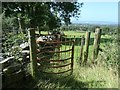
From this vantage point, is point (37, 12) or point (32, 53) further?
point (37, 12)

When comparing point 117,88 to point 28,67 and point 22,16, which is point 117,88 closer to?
point 28,67

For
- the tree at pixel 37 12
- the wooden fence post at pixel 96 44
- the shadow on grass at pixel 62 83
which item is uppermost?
the tree at pixel 37 12

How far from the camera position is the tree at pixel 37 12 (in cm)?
2935

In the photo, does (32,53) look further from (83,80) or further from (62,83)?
(83,80)

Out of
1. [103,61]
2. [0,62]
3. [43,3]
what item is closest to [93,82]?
[103,61]

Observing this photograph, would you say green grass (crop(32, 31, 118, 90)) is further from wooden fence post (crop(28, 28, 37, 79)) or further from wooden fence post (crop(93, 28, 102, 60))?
wooden fence post (crop(93, 28, 102, 60))

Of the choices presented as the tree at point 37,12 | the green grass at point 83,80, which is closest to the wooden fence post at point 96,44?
the green grass at point 83,80

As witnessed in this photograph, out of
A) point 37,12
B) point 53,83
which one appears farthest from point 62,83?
point 37,12

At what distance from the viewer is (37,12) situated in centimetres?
3098

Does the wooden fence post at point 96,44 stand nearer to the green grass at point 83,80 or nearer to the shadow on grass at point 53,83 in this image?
the green grass at point 83,80

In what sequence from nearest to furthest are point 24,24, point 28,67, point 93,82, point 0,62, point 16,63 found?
point 0,62
point 16,63
point 28,67
point 93,82
point 24,24

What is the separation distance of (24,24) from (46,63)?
21700mm

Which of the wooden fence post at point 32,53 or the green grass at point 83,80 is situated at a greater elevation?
the wooden fence post at point 32,53

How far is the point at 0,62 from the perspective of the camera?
5855 mm
